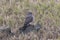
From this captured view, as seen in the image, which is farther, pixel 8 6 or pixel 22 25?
pixel 8 6

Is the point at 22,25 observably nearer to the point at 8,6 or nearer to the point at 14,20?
the point at 14,20

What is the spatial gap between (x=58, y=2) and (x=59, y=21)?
3.60ft

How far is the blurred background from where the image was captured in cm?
628

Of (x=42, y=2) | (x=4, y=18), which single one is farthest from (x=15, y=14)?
(x=42, y=2)

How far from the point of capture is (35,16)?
735 cm

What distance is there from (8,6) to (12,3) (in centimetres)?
23

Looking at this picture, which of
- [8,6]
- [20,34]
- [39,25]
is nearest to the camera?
[20,34]

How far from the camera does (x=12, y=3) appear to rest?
7.99 m

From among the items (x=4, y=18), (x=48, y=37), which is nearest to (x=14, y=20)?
(x=4, y=18)

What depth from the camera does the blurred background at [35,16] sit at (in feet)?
20.6

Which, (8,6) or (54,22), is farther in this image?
(8,6)

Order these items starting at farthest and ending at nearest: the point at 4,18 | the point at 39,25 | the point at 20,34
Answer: the point at 4,18
the point at 39,25
the point at 20,34

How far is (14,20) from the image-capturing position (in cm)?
707

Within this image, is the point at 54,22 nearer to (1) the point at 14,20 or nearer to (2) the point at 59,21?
(2) the point at 59,21
